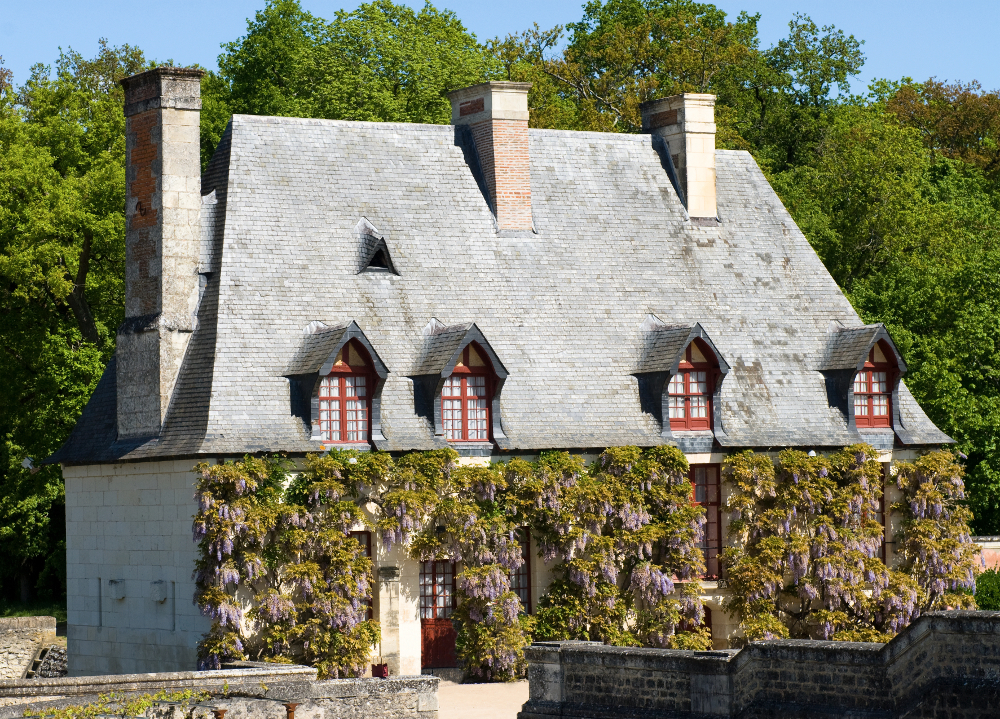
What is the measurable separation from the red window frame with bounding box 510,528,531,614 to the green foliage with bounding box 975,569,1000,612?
9.13 metres

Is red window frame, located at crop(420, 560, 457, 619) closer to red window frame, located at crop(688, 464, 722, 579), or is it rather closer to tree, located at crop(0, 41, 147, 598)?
red window frame, located at crop(688, 464, 722, 579)

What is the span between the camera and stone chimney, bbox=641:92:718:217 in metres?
32.7

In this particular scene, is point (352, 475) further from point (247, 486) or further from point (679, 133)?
point (679, 133)

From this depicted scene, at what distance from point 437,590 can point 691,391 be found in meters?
5.77

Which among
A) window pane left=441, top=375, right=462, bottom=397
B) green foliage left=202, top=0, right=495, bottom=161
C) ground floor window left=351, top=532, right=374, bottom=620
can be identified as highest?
green foliage left=202, top=0, right=495, bottom=161

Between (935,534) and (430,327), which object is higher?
(430,327)

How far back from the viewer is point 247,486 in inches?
996

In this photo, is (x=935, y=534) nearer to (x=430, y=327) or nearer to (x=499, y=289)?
(x=499, y=289)

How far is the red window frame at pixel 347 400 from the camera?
87.4 feet

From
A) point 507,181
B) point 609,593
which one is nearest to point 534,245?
point 507,181

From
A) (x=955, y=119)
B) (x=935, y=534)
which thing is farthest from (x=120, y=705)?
(x=955, y=119)

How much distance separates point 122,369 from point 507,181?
25.2 ft

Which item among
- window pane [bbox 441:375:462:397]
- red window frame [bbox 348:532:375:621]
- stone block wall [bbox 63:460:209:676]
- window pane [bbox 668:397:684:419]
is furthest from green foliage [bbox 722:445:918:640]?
stone block wall [bbox 63:460:209:676]

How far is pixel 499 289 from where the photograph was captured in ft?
96.8
